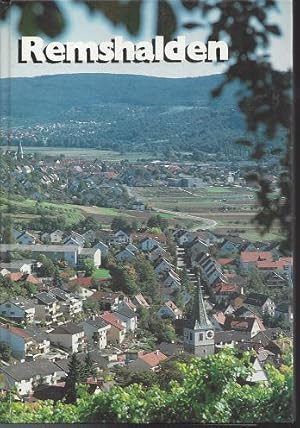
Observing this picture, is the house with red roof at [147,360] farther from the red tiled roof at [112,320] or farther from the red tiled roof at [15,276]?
the red tiled roof at [15,276]

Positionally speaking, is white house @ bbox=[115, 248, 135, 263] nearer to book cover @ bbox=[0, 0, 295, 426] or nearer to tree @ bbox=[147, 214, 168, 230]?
book cover @ bbox=[0, 0, 295, 426]

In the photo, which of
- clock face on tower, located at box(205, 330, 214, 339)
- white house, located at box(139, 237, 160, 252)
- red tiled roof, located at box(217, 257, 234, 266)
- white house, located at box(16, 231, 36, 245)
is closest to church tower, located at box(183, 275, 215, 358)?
clock face on tower, located at box(205, 330, 214, 339)

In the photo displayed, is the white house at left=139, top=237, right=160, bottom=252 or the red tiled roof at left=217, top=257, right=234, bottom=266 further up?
the white house at left=139, top=237, right=160, bottom=252

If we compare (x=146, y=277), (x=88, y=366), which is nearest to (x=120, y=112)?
(x=146, y=277)

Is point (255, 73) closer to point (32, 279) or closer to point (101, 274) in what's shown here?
point (101, 274)

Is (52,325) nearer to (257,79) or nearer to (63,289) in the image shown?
(63,289)

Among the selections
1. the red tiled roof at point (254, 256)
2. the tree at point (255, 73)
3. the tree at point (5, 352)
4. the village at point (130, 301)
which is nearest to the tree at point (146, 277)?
the village at point (130, 301)
